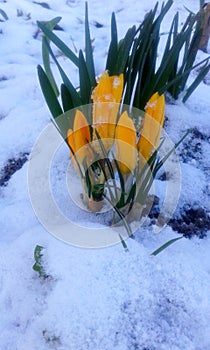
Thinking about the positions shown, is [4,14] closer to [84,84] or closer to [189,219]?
[84,84]

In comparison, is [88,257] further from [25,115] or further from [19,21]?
[19,21]

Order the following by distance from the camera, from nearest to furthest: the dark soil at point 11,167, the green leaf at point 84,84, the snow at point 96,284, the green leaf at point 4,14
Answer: the snow at point 96,284, the green leaf at point 84,84, the dark soil at point 11,167, the green leaf at point 4,14

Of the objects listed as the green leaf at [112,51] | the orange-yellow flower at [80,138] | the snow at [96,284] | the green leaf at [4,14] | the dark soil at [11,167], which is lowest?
the dark soil at [11,167]

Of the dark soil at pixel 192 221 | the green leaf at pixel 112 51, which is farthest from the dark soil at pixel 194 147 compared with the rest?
the green leaf at pixel 112 51

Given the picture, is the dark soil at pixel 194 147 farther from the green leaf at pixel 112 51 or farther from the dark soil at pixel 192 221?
the green leaf at pixel 112 51

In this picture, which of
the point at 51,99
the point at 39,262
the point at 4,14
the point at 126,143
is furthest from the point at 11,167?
the point at 4,14

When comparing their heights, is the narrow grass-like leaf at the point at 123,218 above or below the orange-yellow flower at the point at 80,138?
below
